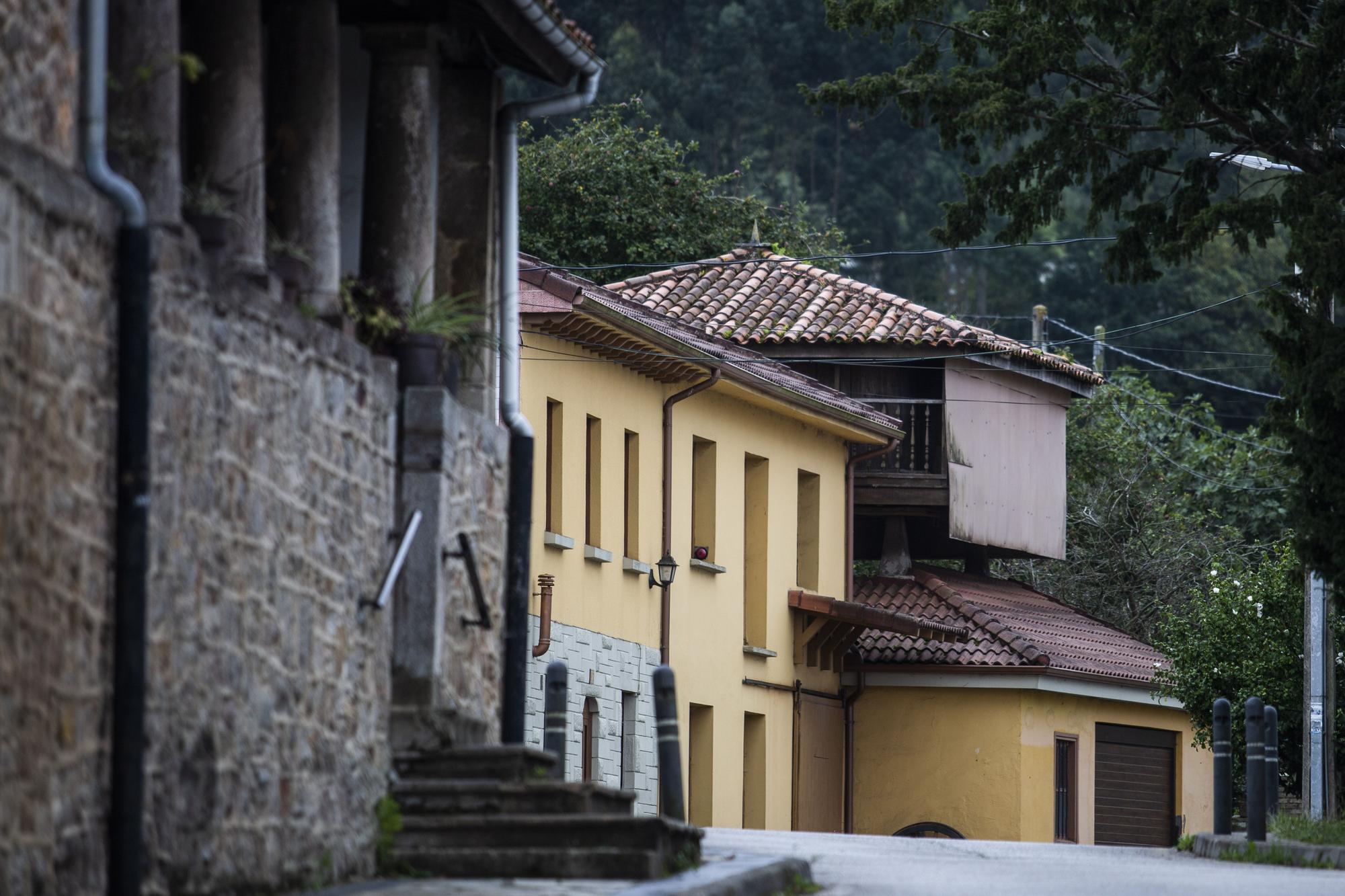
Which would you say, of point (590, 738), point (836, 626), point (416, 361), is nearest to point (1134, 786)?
point (836, 626)

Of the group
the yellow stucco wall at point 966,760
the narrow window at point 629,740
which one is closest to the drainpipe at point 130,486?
the narrow window at point 629,740

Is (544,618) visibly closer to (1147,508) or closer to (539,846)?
(539,846)

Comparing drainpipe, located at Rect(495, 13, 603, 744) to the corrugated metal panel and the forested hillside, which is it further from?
the forested hillside

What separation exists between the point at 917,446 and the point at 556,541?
1215 cm

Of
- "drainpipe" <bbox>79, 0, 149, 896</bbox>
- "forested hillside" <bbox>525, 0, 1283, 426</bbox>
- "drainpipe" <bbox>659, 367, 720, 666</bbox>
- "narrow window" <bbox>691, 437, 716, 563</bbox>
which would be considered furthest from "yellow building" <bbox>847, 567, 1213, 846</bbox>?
"forested hillside" <bbox>525, 0, 1283, 426</bbox>

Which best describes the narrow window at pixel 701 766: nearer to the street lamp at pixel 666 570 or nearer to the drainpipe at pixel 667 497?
the drainpipe at pixel 667 497

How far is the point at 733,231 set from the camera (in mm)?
45500

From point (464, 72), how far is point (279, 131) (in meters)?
2.94

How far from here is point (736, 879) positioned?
1171cm

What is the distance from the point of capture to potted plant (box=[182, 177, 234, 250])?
1030cm

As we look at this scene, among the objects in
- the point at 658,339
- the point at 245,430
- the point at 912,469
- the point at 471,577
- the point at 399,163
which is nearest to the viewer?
the point at 245,430

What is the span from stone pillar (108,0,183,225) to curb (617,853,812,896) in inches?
145

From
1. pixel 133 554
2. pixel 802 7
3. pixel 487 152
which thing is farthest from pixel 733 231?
pixel 133 554

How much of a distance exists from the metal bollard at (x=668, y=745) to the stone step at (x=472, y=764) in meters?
1.15
